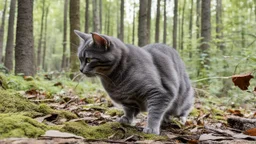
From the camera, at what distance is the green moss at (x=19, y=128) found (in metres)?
1.84

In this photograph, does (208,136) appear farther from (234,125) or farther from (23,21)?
(23,21)

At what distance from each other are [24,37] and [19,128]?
530 cm

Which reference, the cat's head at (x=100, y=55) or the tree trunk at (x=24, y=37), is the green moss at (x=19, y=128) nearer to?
the cat's head at (x=100, y=55)

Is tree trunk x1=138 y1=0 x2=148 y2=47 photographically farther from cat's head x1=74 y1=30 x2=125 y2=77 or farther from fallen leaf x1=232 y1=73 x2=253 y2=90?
fallen leaf x1=232 y1=73 x2=253 y2=90

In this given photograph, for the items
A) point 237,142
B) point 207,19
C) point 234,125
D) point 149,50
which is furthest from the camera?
point 207,19

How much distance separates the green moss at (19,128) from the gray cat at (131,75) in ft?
3.89

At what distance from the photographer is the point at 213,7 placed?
25.5m

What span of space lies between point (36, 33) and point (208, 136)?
33.4 m

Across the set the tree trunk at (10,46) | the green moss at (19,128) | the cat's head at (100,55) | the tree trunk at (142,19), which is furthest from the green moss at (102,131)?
the tree trunk at (10,46)

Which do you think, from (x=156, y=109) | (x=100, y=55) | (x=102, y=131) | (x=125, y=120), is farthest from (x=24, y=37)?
(x=102, y=131)

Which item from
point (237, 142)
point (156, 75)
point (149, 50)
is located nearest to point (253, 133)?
point (237, 142)

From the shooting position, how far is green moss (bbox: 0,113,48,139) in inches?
72.5

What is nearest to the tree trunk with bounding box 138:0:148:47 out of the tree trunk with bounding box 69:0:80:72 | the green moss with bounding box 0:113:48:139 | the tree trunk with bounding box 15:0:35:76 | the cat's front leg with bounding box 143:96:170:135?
the tree trunk with bounding box 69:0:80:72

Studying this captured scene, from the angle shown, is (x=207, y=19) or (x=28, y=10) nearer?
(x=28, y=10)
